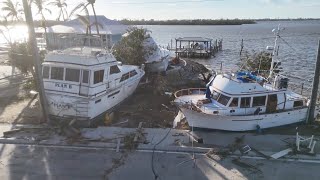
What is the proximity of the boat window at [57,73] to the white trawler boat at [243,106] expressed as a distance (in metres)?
5.54

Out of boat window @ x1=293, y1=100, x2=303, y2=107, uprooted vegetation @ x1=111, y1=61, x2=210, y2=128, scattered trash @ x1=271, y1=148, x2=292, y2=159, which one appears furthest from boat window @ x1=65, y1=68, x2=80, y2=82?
boat window @ x1=293, y1=100, x2=303, y2=107

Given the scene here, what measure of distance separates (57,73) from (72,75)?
30.8 inches

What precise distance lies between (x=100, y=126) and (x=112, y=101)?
8.52ft

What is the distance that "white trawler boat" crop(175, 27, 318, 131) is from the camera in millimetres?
14867

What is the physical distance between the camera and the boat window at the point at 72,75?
52.6 feet

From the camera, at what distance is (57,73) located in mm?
16297

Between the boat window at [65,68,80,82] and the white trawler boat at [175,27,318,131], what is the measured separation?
15.5ft

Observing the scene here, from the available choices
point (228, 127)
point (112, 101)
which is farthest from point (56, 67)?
point (228, 127)

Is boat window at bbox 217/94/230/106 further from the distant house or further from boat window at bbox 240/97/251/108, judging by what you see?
the distant house

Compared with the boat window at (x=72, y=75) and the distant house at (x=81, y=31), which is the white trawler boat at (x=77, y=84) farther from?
the distant house at (x=81, y=31)

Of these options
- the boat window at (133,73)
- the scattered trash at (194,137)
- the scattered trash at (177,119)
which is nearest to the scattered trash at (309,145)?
the scattered trash at (194,137)

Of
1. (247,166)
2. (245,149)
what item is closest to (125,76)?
(245,149)

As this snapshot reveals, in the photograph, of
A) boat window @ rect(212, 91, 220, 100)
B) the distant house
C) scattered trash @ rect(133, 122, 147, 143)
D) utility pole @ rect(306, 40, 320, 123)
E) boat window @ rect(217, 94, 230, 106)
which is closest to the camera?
scattered trash @ rect(133, 122, 147, 143)

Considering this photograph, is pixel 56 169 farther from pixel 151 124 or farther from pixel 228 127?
pixel 228 127
